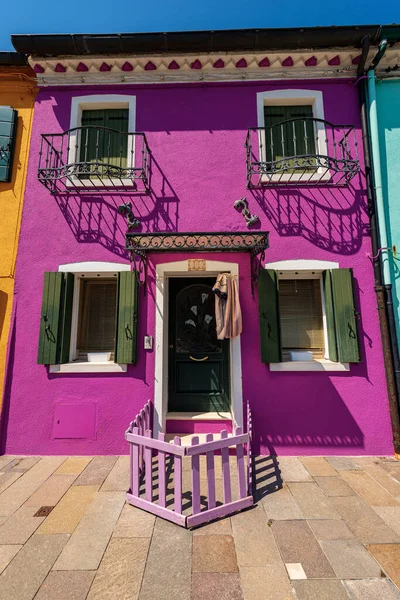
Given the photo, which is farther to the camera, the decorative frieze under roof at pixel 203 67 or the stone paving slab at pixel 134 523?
the decorative frieze under roof at pixel 203 67

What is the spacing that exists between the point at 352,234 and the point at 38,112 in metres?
6.50

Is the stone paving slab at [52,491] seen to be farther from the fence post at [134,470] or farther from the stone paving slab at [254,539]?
the stone paving slab at [254,539]

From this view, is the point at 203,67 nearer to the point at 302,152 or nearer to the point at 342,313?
the point at 302,152

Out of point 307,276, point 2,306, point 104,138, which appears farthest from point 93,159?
point 307,276

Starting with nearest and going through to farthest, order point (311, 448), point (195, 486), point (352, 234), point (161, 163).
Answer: point (195, 486) → point (311, 448) → point (352, 234) → point (161, 163)

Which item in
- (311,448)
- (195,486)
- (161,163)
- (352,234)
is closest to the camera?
(195,486)

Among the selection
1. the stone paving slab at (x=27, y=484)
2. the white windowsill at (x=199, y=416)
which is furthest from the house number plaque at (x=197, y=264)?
the stone paving slab at (x=27, y=484)

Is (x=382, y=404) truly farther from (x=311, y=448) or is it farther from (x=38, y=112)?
(x=38, y=112)

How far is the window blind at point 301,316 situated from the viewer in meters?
5.17

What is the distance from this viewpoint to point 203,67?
217 inches

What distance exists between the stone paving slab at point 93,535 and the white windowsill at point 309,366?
9.68 ft

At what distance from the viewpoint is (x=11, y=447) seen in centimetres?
473

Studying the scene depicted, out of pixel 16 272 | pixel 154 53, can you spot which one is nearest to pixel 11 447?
pixel 16 272

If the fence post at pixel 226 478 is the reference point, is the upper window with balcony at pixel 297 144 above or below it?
above
